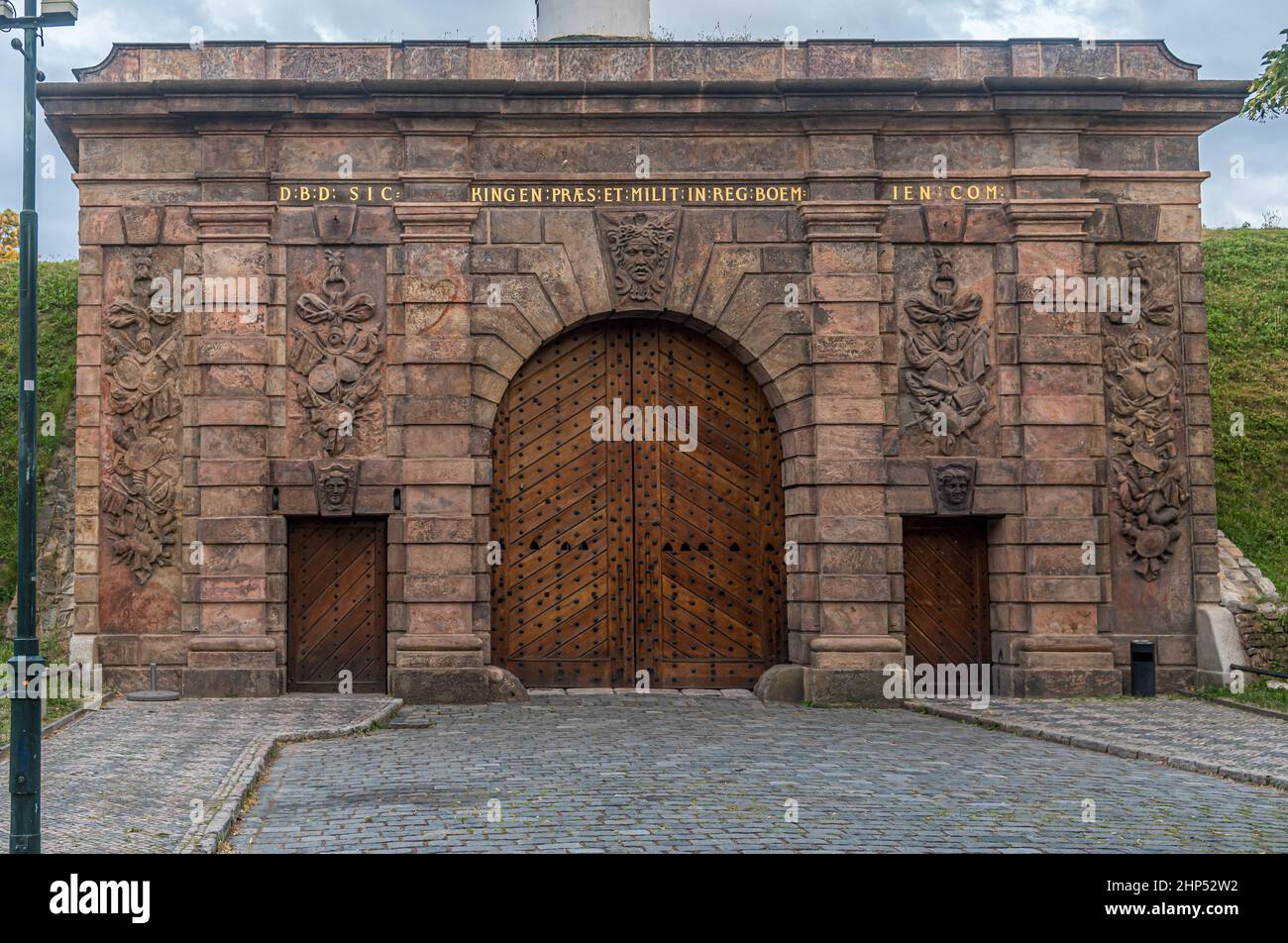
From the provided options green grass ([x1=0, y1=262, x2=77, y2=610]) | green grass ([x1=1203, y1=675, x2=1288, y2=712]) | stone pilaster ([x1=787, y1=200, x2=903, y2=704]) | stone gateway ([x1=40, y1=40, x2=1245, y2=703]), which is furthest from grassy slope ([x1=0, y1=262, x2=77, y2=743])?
green grass ([x1=1203, y1=675, x2=1288, y2=712])

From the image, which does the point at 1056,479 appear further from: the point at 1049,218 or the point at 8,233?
the point at 8,233

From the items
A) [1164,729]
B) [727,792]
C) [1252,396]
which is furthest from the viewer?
[1252,396]

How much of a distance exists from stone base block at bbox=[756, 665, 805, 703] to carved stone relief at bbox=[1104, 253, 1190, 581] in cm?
426

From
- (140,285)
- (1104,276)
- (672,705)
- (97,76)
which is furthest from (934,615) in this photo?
(97,76)

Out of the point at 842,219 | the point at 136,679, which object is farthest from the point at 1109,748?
the point at 136,679

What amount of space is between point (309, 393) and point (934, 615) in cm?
792

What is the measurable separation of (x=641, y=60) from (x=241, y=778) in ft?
32.8

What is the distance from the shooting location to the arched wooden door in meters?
16.1

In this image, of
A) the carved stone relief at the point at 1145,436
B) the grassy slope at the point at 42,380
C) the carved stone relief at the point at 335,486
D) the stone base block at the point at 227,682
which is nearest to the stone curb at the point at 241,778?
Answer: the stone base block at the point at 227,682

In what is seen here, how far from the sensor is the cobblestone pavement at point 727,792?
7992mm

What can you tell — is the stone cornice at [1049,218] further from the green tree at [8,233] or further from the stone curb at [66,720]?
the green tree at [8,233]

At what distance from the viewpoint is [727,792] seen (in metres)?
9.46

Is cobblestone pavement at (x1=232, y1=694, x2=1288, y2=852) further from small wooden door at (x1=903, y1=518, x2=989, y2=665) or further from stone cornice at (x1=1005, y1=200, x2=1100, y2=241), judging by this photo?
stone cornice at (x1=1005, y1=200, x2=1100, y2=241)

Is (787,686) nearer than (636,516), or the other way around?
(787,686)
